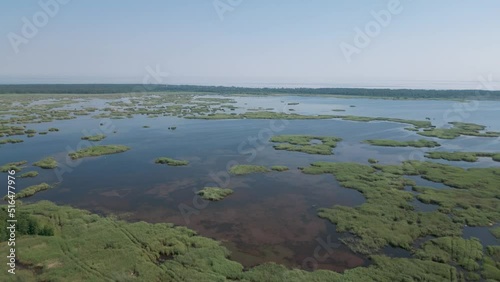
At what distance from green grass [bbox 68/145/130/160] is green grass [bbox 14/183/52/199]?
39.7ft

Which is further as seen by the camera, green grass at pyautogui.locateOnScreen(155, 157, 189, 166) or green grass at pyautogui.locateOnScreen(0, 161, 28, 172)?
green grass at pyautogui.locateOnScreen(155, 157, 189, 166)

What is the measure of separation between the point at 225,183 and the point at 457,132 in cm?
5567

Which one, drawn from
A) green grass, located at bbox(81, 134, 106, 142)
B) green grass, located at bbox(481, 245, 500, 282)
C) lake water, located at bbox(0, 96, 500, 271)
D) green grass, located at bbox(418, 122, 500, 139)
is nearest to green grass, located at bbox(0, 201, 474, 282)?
green grass, located at bbox(481, 245, 500, 282)

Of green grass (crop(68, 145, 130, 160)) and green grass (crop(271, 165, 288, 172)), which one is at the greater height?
green grass (crop(271, 165, 288, 172))

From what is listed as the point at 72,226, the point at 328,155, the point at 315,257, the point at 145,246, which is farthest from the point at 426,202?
the point at 72,226

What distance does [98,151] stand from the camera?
160ft

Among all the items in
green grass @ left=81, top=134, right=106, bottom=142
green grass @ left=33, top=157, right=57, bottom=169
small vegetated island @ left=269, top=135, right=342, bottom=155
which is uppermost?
small vegetated island @ left=269, top=135, right=342, bottom=155

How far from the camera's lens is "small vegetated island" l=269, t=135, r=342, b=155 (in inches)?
2003

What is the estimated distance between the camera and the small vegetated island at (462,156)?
151ft

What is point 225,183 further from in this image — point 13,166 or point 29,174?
point 13,166

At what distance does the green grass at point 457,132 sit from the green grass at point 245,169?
134 ft

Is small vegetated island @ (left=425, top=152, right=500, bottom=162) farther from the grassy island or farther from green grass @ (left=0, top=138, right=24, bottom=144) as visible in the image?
green grass @ (left=0, top=138, right=24, bottom=144)

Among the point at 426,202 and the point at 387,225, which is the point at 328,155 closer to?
the point at 426,202

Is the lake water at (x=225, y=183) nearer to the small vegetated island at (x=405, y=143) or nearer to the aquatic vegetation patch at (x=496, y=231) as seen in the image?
the aquatic vegetation patch at (x=496, y=231)
